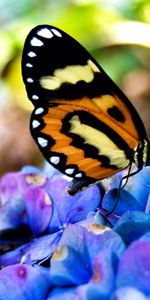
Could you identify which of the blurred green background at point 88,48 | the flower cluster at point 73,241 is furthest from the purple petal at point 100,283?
the blurred green background at point 88,48

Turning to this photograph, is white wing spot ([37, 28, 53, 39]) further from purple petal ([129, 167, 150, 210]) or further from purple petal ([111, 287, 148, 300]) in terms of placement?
purple petal ([111, 287, 148, 300])

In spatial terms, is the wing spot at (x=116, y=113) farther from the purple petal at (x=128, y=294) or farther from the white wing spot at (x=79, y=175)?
the purple petal at (x=128, y=294)

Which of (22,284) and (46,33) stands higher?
(46,33)

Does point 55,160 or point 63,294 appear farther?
point 55,160

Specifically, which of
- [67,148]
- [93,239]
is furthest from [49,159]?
[93,239]

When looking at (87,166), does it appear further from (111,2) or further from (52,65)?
(111,2)

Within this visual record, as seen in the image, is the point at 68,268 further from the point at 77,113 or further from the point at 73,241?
the point at 77,113

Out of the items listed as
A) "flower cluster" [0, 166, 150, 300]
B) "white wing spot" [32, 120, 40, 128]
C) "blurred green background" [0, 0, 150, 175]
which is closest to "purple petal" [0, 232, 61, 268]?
"flower cluster" [0, 166, 150, 300]

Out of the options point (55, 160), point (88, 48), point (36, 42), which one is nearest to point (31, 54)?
point (36, 42)
